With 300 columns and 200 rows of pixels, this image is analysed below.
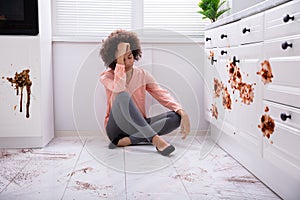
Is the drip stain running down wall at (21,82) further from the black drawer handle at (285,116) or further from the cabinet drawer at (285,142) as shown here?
the black drawer handle at (285,116)

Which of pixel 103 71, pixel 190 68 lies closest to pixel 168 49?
pixel 190 68

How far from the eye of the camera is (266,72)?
4.97 ft

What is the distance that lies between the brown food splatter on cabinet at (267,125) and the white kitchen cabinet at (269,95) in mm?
16

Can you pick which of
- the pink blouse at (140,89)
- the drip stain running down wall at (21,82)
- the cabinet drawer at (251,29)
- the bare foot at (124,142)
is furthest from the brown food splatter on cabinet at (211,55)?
the drip stain running down wall at (21,82)

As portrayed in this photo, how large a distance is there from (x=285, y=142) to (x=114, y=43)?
1.54 m

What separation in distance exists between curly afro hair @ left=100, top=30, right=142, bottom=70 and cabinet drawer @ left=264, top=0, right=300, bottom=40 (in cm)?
123

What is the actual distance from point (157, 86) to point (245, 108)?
0.97 m

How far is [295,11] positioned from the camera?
49.6 inches

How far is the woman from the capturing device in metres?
2.38

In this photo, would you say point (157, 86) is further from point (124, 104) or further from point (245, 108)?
point (245, 108)

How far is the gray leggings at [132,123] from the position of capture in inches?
93.0

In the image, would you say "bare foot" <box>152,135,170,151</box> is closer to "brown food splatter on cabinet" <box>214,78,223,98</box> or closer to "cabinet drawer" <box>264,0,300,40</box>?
"brown food splatter on cabinet" <box>214,78,223,98</box>

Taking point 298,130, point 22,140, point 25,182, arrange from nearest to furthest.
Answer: point 298,130 → point 25,182 → point 22,140

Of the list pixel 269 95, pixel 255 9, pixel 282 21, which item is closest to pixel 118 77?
pixel 255 9
